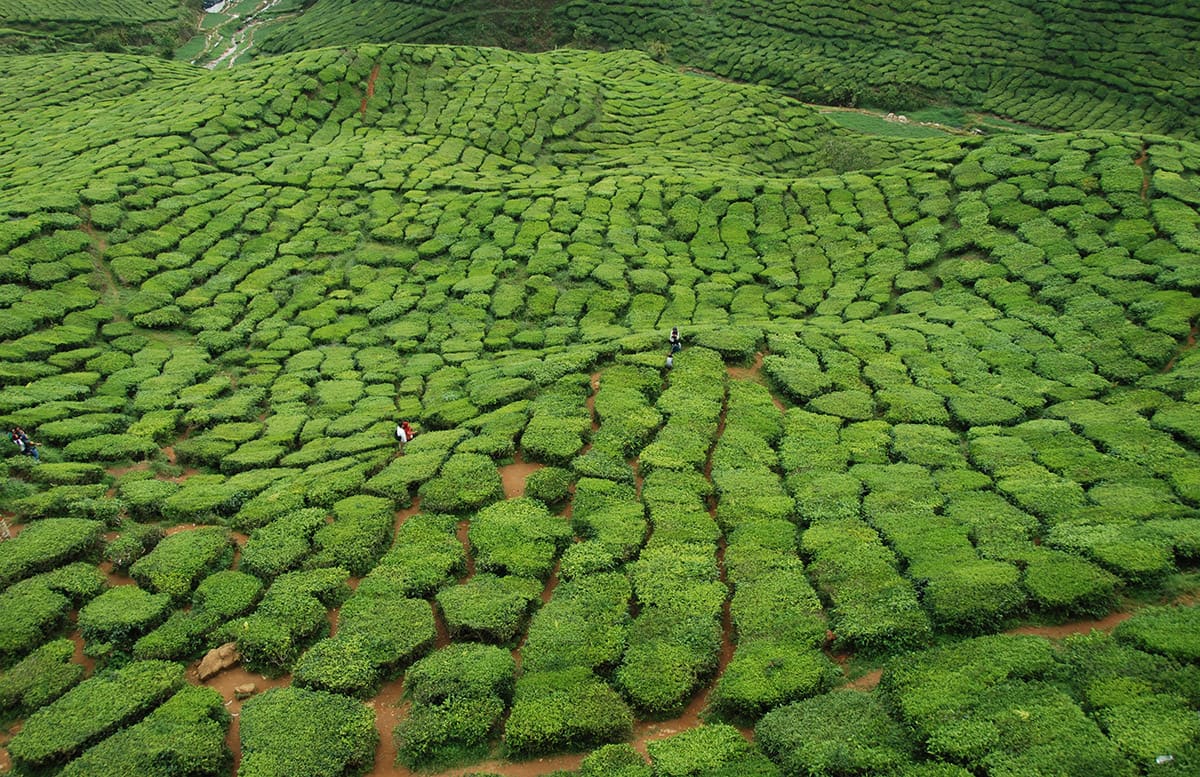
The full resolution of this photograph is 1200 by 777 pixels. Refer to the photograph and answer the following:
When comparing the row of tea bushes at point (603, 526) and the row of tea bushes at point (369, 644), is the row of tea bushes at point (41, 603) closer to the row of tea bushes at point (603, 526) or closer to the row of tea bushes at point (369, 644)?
the row of tea bushes at point (369, 644)

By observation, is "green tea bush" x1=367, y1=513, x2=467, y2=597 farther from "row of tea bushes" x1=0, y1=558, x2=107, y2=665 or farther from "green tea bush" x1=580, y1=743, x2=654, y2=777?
"row of tea bushes" x1=0, y1=558, x2=107, y2=665

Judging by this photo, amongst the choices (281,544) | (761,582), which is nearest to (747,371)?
(761,582)

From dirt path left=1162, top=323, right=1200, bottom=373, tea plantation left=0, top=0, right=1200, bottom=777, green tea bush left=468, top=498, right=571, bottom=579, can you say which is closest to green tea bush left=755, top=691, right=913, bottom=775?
tea plantation left=0, top=0, right=1200, bottom=777

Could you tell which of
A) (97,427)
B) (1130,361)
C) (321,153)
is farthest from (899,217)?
(97,427)

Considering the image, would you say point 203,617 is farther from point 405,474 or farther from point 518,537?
point 518,537

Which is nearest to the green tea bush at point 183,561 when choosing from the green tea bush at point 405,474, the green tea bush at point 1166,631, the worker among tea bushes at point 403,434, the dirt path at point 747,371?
the green tea bush at point 405,474

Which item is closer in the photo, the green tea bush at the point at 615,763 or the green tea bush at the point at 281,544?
the green tea bush at the point at 615,763
